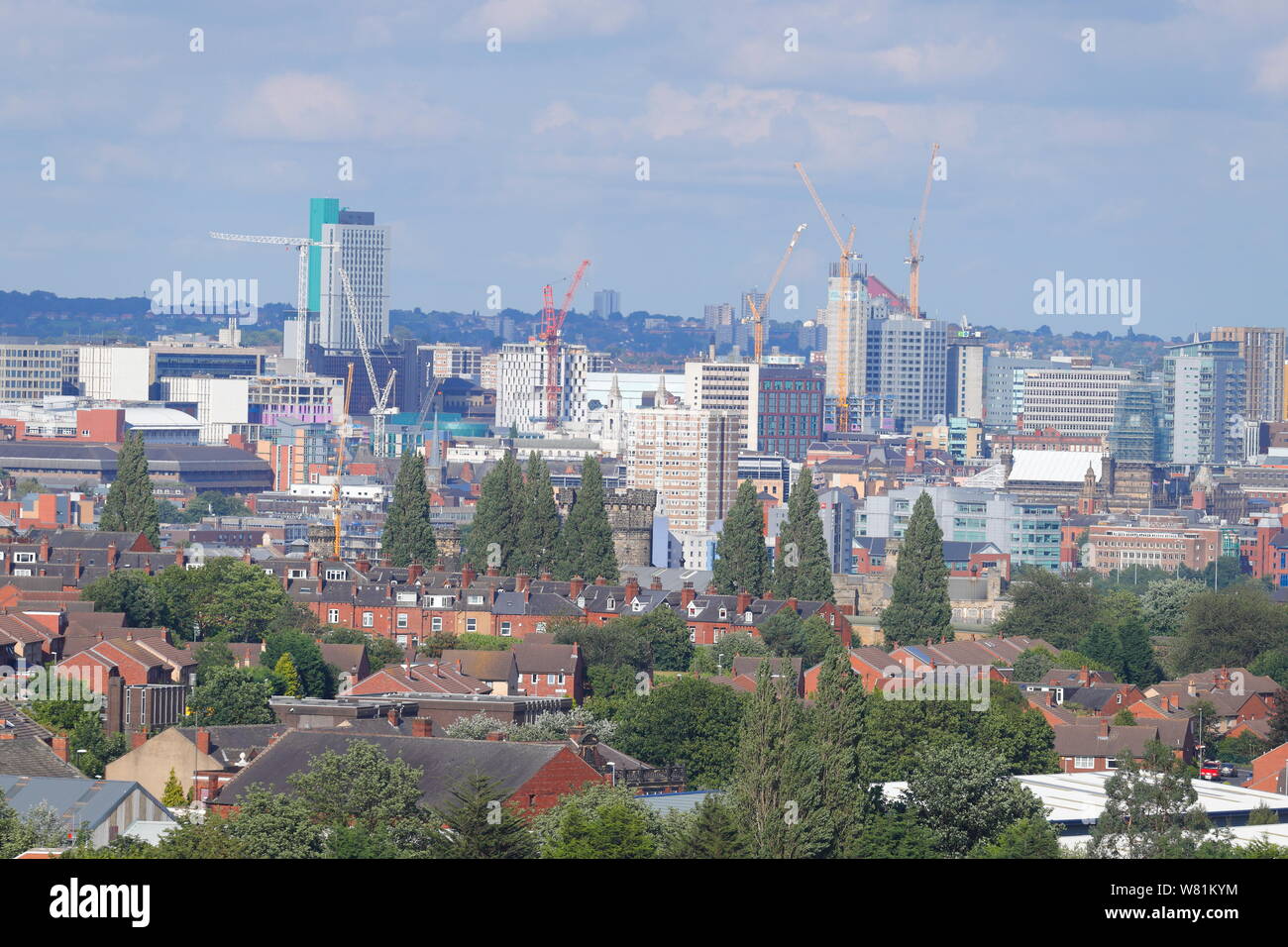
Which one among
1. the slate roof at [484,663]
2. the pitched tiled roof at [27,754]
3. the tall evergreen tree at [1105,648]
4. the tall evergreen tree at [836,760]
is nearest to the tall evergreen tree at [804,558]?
the tall evergreen tree at [1105,648]

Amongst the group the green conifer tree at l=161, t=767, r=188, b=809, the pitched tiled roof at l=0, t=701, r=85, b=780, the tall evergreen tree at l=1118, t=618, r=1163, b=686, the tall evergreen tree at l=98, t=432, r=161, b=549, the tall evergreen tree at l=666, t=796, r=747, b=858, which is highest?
the tall evergreen tree at l=98, t=432, r=161, b=549

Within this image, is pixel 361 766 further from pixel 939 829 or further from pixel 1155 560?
pixel 1155 560

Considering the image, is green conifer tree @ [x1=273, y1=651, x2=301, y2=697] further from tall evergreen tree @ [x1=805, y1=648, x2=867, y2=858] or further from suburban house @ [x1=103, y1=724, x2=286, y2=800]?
tall evergreen tree @ [x1=805, y1=648, x2=867, y2=858]

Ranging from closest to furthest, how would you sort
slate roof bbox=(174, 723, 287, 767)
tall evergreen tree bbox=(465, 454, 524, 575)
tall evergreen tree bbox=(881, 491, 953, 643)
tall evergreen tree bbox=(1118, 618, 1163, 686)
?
slate roof bbox=(174, 723, 287, 767) < tall evergreen tree bbox=(1118, 618, 1163, 686) < tall evergreen tree bbox=(881, 491, 953, 643) < tall evergreen tree bbox=(465, 454, 524, 575)

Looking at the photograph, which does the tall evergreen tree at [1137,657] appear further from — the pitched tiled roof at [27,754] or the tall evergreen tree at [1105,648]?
the pitched tiled roof at [27,754]

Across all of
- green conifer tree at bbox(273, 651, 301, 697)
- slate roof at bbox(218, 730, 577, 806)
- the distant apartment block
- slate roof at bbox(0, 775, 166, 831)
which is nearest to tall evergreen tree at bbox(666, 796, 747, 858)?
slate roof at bbox(218, 730, 577, 806)

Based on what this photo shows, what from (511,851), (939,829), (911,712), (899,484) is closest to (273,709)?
(911,712)
